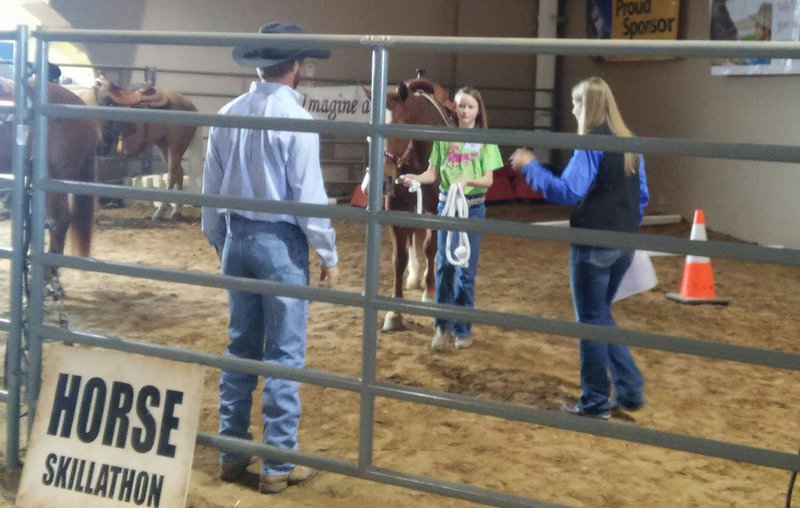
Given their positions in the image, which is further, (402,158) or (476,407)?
(402,158)

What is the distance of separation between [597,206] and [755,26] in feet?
21.3

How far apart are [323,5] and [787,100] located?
21.7 feet

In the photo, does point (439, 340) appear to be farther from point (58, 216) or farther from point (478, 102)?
point (58, 216)

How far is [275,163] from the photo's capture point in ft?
10.0

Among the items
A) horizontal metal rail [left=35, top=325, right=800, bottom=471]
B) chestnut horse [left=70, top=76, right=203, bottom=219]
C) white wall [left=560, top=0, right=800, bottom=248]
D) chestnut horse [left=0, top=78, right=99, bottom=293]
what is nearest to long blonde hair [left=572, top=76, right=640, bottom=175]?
horizontal metal rail [left=35, top=325, right=800, bottom=471]

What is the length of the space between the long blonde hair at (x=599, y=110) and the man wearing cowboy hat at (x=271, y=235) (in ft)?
4.08

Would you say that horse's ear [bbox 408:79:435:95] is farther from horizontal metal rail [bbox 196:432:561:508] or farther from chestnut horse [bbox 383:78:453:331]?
horizontal metal rail [bbox 196:432:561:508]

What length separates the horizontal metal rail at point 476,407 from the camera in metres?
2.27

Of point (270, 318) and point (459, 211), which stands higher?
point (459, 211)

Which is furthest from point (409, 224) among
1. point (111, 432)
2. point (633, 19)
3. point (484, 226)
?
point (633, 19)

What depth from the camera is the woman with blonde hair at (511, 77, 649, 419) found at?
3632mm

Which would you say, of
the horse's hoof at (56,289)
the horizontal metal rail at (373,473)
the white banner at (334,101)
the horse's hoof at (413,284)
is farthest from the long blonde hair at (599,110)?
the white banner at (334,101)

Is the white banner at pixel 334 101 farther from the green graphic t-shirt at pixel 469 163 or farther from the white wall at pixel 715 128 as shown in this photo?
the green graphic t-shirt at pixel 469 163

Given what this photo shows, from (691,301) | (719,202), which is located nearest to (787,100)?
(719,202)
